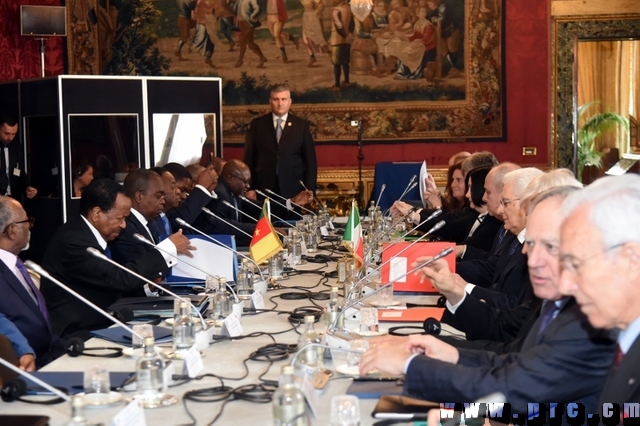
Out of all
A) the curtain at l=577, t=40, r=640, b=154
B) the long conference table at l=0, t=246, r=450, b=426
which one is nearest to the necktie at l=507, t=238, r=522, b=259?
the long conference table at l=0, t=246, r=450, b=426

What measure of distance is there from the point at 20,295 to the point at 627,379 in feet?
8.70

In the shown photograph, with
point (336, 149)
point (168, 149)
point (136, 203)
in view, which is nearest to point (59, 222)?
point (168, 149)

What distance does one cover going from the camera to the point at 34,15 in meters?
10.7

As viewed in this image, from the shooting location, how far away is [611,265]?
1968 millimetres

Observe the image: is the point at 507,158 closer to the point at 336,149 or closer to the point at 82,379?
the point at 336,149

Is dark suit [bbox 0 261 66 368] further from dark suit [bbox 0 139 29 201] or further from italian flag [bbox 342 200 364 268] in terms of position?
dark suit [bbox 0 139 29 201]

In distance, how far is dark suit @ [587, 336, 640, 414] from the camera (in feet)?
6.63

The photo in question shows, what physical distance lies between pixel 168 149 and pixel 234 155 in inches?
90.0

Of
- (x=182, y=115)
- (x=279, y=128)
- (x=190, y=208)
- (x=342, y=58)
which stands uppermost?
(x=342, y=58)

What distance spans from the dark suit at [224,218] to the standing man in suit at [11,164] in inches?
78.2

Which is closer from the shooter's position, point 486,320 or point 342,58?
point 486,320

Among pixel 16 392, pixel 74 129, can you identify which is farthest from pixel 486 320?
pixel 74 129

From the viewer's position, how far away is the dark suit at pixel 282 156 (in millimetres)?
9906

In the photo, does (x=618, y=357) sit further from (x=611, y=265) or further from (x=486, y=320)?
(x=486, y=320)
